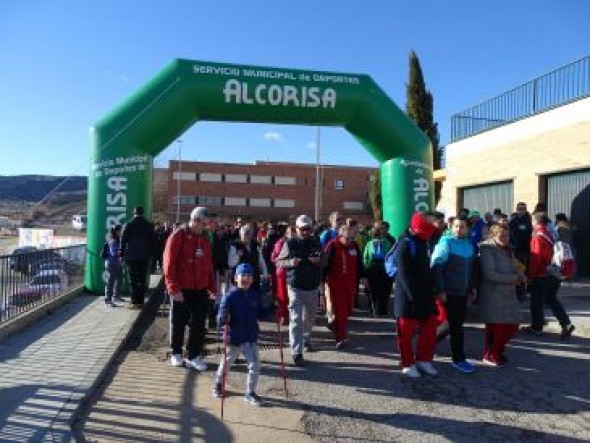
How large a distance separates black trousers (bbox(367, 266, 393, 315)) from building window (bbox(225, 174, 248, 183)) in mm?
62366

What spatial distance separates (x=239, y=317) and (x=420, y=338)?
2.19 m

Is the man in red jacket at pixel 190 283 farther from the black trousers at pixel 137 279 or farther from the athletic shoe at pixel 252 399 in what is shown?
the black trousers at pixel 137 279

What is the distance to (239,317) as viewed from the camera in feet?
20.4

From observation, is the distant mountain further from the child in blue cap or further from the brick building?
the child in blue cap

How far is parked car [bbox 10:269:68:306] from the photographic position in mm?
9495

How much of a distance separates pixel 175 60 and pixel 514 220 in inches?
282

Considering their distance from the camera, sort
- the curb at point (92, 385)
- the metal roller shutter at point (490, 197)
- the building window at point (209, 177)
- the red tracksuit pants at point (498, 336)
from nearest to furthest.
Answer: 1. the curb at point (92, 385)
2. the red tracksuit pants at point (498, 336)
3. the metal roller shutter at point (490, 197)
4. the building window at point (209, 177)

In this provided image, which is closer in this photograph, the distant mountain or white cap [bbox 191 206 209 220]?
white cap [bbox 191 206 209 220]

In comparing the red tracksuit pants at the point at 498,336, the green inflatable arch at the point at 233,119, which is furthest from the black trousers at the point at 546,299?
the green inflatable arch at the point at 233,119

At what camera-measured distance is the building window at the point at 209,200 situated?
71375 millimetres

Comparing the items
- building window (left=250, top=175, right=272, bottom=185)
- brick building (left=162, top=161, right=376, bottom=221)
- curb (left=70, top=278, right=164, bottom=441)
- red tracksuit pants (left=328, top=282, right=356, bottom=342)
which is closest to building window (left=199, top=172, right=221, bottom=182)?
brick building (left=162, top=161, right=376, bottom=221)

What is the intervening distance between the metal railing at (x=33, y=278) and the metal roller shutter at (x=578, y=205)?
453 inches

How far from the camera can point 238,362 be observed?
7551 millimetres

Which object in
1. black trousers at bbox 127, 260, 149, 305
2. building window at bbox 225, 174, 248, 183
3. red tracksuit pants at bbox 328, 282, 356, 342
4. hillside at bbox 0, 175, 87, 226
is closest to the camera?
red tracksuit pants at bbox 328, 282, 356, 342
